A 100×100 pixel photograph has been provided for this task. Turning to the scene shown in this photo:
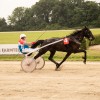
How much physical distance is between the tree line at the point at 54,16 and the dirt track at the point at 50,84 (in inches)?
2061

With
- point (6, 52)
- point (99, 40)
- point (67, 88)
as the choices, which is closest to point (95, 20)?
point (99, 40)

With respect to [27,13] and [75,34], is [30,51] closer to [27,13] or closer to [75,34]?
[75,34]

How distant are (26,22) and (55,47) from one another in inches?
2586

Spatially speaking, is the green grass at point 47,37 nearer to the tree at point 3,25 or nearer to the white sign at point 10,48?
the white sign at point 10,48

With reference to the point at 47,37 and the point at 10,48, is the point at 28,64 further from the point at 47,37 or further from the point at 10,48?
the point at 47,37

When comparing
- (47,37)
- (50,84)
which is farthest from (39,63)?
(47,37)

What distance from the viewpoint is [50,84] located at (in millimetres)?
11336

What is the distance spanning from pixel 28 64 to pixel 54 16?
7061 centimetres

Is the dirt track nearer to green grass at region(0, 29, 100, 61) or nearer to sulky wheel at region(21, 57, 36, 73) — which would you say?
sulky wheel at region(21, 57, 36, 73)

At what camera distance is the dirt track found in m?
9.45

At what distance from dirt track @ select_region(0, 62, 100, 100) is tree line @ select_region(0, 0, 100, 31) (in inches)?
2061

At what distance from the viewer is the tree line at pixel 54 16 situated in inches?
2793

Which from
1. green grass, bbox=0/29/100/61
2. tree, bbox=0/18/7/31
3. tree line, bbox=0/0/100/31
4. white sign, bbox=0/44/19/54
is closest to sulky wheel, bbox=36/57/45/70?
green grass, bbox=0/29/100/61

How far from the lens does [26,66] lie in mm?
14648
